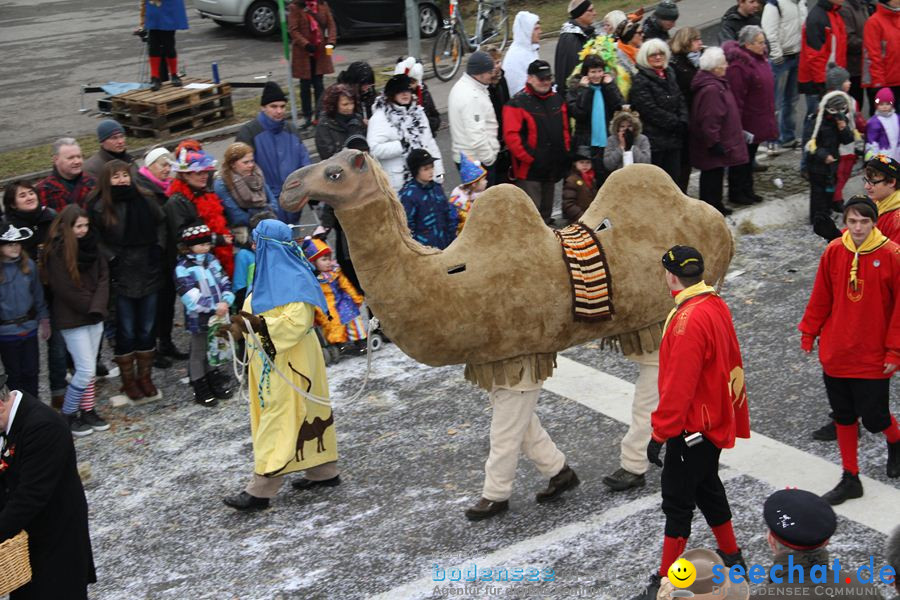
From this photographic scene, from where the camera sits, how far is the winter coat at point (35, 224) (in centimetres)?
799

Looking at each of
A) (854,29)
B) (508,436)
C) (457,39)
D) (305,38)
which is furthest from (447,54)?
(508,436)

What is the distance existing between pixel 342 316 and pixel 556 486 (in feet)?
9.64

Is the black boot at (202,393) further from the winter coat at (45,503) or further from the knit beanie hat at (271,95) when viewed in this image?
the winter coat at (45,503)

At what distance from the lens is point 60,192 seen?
8.70 meters

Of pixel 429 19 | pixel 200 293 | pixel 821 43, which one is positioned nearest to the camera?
pixel 200 293

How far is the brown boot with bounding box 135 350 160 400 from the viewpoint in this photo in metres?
8.51

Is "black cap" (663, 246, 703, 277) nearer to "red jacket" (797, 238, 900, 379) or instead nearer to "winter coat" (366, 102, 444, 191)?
"red jacket" (797, 238, 900, 379)

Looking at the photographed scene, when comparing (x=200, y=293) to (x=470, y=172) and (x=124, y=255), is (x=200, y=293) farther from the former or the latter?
(x=470, y=172)

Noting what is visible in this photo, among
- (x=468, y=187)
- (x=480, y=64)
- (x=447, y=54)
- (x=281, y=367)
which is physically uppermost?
(x=480, y=64)

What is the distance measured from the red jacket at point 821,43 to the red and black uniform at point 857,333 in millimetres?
6859

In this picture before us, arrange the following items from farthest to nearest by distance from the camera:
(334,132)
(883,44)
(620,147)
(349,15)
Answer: (349,15) → (883,44) → (620,147) → (334,132)

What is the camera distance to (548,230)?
6.46m

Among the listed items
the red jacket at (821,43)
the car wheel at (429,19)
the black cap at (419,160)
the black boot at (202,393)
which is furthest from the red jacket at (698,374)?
the car wheel at (429,19)

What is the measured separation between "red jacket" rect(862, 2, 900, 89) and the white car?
8.58 metres
